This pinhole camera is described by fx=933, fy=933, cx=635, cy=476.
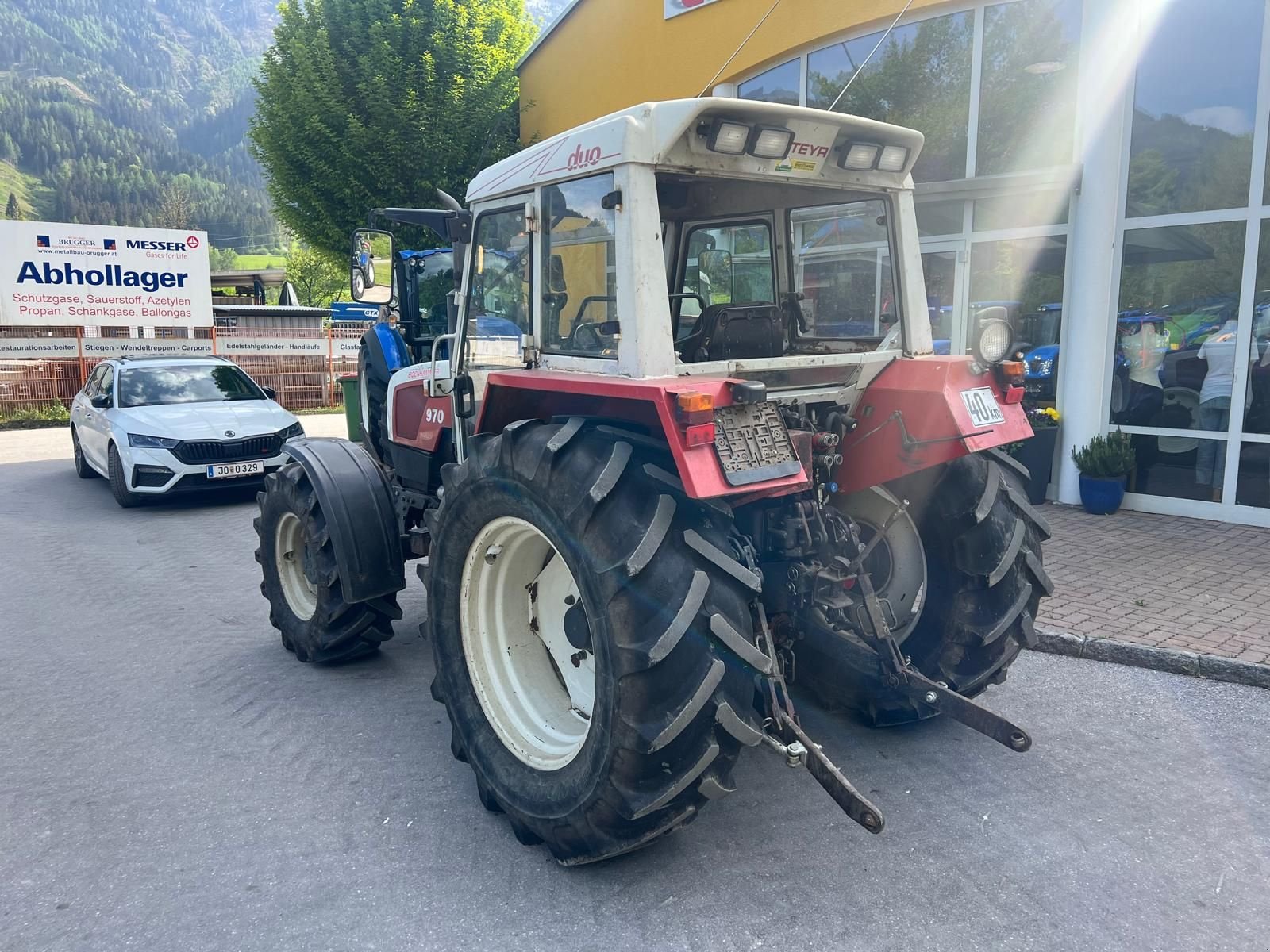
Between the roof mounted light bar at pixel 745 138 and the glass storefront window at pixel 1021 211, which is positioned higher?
the glass storefront window at pixel 1021 211

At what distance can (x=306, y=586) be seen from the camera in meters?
5.46

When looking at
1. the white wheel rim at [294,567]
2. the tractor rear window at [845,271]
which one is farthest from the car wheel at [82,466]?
the tractor rear window at [845,271]

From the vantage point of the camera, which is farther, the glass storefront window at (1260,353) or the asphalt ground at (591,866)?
the glass storefront window at (1260,353)

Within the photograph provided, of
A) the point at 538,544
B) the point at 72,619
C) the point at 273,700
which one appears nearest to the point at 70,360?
the point at 72,619

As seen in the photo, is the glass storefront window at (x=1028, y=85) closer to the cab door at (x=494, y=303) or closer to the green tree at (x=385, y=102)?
the cab door at (x=494, y=303)

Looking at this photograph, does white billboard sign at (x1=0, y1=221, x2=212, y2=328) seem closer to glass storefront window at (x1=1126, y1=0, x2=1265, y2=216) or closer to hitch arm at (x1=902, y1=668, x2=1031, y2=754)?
glass storefront window at (x1=1126, y1=0, x2=1265, y2=216)

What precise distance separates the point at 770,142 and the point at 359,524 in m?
2.79

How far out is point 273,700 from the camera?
4.78 meters

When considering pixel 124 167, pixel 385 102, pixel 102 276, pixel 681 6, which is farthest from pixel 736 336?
pixel 124 167

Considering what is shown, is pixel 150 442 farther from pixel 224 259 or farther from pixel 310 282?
pixel 224 259

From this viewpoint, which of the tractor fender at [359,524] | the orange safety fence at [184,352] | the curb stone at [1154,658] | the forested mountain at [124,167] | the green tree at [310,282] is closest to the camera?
the tractor fender at [359,524]

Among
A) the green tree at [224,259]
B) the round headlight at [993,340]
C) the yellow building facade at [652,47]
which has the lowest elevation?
the round headlight at [993,340]

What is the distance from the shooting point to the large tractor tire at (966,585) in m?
3.84

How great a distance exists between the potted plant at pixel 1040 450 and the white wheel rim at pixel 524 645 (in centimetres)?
638
